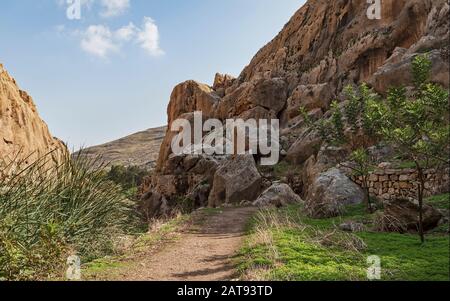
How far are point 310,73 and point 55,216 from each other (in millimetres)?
48704

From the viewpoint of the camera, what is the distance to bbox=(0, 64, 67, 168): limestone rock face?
1961 centimetres

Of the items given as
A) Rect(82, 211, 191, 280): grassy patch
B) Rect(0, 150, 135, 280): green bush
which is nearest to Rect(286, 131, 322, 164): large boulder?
Rect(82, 211, 191, 280): grassy patch

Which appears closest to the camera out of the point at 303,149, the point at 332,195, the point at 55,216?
the point at 55,216

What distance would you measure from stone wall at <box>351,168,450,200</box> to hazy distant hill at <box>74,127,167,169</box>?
80445mm

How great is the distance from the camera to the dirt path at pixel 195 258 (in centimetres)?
893

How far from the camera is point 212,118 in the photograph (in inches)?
2285

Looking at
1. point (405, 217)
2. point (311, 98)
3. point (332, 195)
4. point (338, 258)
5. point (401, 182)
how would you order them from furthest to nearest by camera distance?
1. point (311, 98)
2. point (401, 182)
3. point (332, 195)
4. point (405, 217)
5. point (338, 258)

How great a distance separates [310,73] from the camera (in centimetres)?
5397

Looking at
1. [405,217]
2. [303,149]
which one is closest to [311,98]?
[303,149]

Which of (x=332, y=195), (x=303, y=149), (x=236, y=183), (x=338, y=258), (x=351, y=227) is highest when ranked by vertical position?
(x=303, y=149)

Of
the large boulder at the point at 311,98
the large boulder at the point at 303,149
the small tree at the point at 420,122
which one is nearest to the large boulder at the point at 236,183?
the large boulder at the point at 303,149

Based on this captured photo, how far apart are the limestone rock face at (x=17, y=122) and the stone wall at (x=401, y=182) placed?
52.2ft

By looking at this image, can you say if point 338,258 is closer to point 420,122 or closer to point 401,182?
point 420,122

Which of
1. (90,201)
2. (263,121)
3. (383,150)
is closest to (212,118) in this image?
(263,121)
